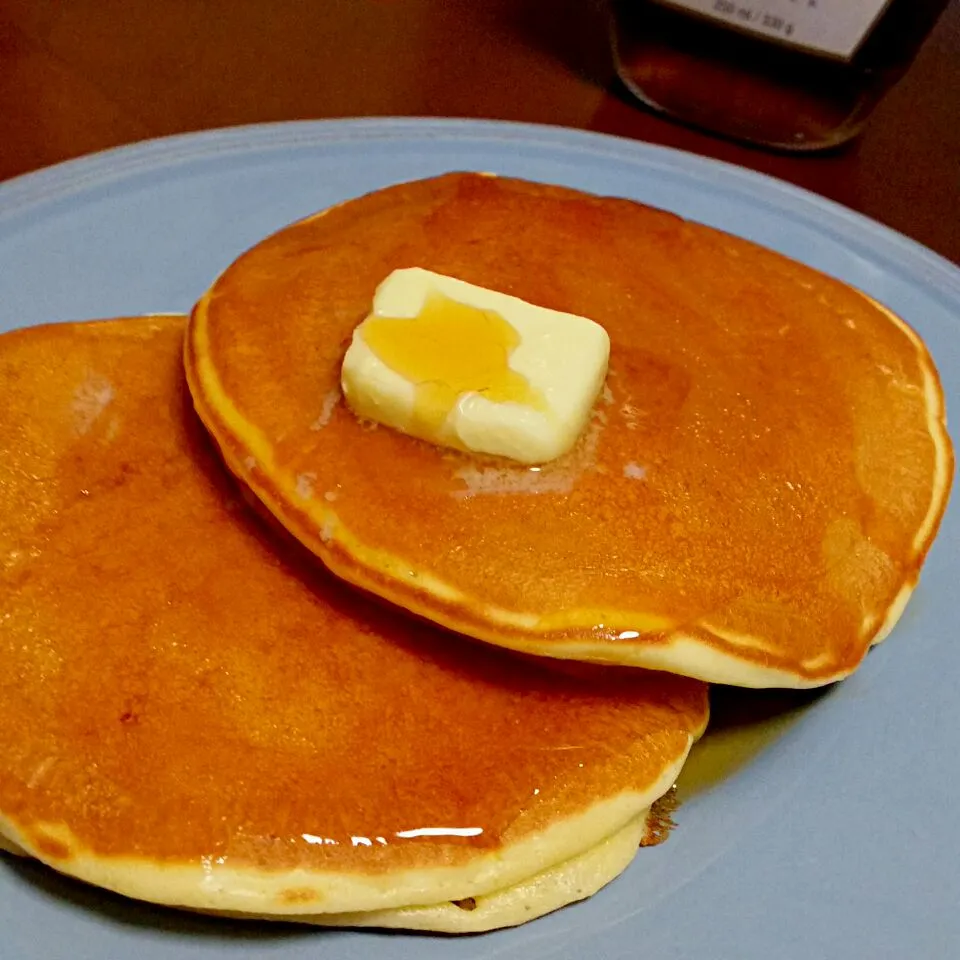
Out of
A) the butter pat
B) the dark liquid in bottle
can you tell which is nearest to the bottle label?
the dark liquid in bottle

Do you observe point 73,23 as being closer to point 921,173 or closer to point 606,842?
point 921,173

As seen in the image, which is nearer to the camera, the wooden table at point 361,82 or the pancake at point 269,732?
the pancake at point 269,732

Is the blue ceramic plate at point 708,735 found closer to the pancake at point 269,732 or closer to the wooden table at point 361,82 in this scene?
the pancake at point 269,732

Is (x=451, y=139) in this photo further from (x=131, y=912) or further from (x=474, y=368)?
(x=131, y=912)

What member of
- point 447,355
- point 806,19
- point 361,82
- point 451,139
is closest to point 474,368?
point 447,355

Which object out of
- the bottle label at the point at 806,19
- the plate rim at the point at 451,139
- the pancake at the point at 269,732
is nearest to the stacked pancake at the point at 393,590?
the pancake at the point at 269,732

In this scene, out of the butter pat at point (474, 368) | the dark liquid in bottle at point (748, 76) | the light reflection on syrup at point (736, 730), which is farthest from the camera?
the dark liquid in bottle at point (748, 76)

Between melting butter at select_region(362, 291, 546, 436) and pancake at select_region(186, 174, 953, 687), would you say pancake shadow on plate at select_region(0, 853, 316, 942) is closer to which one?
pancake at select_region(186, 174, 953, 687)

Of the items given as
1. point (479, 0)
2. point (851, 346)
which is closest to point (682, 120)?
point (479, 0)
